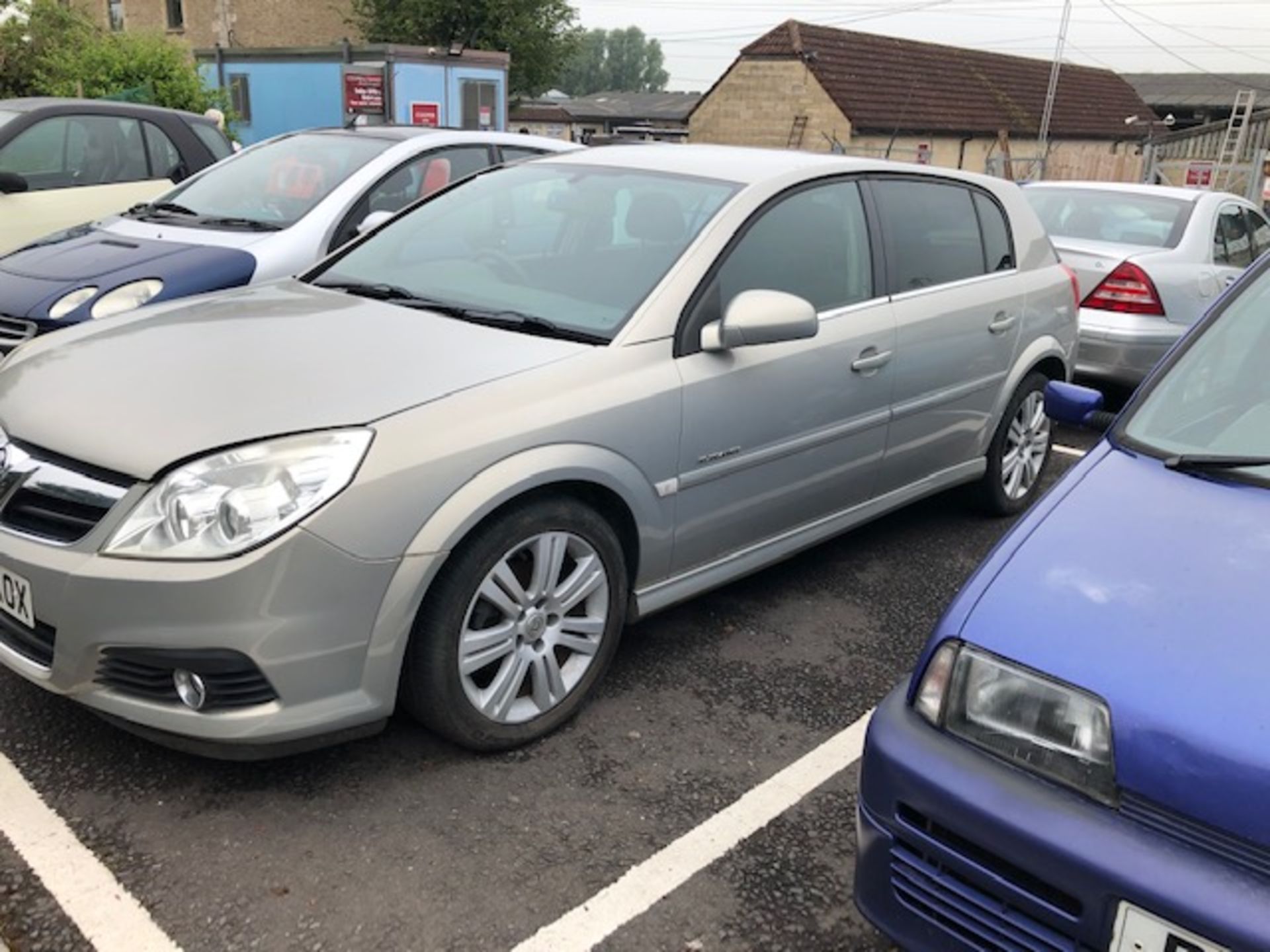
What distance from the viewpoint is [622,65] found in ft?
399

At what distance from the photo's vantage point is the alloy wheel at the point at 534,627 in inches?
109

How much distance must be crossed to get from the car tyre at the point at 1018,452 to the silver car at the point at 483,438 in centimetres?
41

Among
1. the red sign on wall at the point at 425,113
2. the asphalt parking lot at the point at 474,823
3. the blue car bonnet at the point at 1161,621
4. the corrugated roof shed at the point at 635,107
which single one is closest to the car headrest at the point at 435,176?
the asphalt parking lot at the point at 474,823

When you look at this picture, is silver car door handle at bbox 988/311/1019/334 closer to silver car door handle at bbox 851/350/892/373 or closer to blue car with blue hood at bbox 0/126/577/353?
silver car door handle at bbox 851/350/892/373

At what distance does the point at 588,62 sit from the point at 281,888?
124 metres

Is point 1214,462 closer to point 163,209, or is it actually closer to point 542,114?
point 163,209

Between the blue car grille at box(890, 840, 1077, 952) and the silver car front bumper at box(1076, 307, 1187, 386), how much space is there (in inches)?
190

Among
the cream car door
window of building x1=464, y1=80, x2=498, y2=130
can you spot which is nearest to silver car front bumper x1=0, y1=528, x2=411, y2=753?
the cream car door

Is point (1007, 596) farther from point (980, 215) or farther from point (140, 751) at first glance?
point (980, 215)

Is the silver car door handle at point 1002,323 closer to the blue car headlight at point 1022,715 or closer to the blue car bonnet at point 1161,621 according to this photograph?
the blue car bonnet at point 1161,621

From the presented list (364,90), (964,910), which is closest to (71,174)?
(964,910)

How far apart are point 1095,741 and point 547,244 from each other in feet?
8.09

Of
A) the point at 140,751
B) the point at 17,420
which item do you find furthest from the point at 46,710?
the point at 17,420

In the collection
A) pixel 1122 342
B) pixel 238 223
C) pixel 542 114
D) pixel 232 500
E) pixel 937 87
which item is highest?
pixel 937 87
